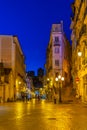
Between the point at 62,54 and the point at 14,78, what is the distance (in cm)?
1855

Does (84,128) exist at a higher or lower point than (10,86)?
lower

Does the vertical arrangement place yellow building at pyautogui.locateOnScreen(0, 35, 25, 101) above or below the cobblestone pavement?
above

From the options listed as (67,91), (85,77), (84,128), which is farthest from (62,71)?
(84,128)

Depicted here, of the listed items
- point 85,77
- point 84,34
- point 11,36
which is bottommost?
point 85,77

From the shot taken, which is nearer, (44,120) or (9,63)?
(44,120)

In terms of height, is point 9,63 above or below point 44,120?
above

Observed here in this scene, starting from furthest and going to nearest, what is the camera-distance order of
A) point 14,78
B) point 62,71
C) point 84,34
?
point 62,71 < point 14,78 < point 84,34

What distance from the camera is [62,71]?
330 feet

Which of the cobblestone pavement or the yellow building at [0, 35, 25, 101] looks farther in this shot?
the yellow building at [0, 35, 25, 101]

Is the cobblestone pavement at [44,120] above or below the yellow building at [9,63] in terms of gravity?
below

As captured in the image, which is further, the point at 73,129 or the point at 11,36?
the point at 11,36

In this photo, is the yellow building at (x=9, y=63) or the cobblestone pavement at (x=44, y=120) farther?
the yellow building at (x=9, y=63)

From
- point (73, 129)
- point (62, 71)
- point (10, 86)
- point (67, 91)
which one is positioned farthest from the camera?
point (62, 71)

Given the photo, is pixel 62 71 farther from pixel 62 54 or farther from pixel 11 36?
pixel 11 36
